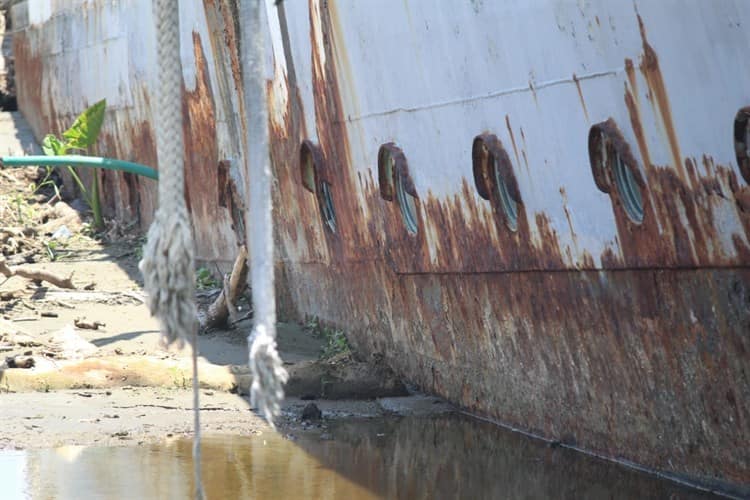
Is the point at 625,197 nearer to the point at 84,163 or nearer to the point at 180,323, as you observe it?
the point at 180,323

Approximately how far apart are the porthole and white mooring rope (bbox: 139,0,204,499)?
99.8 inches

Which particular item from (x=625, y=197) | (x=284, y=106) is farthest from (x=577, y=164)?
(x=284, y=106)

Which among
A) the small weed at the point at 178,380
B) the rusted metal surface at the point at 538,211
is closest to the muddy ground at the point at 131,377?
the small weed at the point at 178,380

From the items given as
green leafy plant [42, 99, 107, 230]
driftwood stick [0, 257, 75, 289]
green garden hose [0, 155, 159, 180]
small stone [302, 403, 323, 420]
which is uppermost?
green leafy plant [42, 99, 107, 230]

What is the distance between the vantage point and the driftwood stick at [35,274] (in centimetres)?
1230

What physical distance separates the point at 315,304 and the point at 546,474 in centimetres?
391

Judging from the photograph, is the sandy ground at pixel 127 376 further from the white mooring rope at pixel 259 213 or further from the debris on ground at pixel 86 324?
the white mooring rope at pixel 259 213

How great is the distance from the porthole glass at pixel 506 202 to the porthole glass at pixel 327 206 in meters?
2.67

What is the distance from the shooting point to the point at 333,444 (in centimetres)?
836

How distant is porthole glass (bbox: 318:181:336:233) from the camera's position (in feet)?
34.1

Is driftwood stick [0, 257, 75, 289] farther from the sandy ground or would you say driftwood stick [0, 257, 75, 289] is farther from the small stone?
the small stone

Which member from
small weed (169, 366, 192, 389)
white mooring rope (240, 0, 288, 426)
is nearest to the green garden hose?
small weed (169, 366, 192, 389)

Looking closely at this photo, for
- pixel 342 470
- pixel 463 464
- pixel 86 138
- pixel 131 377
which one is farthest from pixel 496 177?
pixel 86 138

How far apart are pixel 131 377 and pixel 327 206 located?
202 cm
